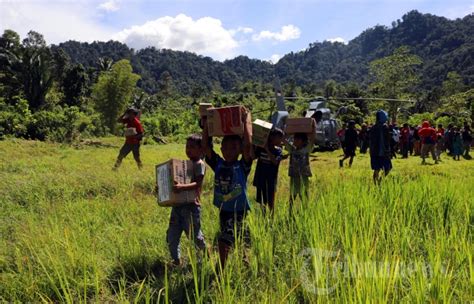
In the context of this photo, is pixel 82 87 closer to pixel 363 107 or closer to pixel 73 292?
pixel 363 107

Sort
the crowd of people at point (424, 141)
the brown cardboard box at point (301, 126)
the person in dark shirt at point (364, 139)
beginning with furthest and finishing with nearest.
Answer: the person in dark shirt at point (364, 139) → the crowd of people at point (424, 141) → the brown cardboard box at point (301, 126)

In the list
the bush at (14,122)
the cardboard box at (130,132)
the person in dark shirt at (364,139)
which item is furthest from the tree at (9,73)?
the cardboard box at (130,132)

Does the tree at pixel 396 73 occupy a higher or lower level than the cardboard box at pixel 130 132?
higher

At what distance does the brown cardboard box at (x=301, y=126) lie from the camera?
492cm

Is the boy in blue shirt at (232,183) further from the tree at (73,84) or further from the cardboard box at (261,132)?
the tree at (73,84)

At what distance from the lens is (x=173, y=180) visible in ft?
11.0

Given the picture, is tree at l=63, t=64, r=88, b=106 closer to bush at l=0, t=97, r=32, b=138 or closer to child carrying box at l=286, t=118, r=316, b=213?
bush at l=0, t=97, r=32, b=138

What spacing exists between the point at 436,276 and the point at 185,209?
6.47 ft

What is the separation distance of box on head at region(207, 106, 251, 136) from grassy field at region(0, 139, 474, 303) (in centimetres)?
78

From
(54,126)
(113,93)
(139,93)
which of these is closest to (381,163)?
(54,126)

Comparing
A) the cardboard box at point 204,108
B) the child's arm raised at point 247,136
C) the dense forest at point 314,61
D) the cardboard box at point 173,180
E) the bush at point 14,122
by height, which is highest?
the dense forest at point 314,61

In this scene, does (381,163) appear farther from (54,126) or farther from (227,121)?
(54,126)

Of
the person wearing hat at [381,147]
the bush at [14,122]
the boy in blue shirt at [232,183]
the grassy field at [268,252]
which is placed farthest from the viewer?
the bush at [14,122]

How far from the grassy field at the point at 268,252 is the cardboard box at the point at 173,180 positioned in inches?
21.1
